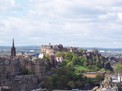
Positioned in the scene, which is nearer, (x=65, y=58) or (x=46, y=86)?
(x=46, y=86)

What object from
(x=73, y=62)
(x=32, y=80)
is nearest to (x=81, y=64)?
(x=73, y=62)

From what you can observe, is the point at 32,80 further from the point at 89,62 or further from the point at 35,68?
the point at 89,62

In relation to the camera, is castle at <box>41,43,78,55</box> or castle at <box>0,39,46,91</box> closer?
castle at <box>0,39,46,91</box>

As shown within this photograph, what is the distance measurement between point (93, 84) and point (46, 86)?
15642 millimetres

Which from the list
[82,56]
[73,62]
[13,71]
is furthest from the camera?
[82,56]

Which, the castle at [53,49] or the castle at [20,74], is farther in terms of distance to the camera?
the castle at [53,49]

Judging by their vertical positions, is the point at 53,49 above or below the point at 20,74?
above

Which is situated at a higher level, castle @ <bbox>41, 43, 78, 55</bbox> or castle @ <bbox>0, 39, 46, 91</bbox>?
castle @ <bbox>41, 43, 78, 55</bbox>

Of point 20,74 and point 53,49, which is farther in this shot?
point 53,49

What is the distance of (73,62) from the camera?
447 feet

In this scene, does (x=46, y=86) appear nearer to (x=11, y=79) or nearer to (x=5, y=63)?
(x=11, y=79)

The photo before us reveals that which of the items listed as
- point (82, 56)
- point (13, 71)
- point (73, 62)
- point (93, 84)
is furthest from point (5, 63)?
point (82, 56)

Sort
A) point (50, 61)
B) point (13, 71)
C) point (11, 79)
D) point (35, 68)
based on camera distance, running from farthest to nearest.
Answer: point (50, 61) → point (35, 68) → point (13, 71) → point (11, 79)

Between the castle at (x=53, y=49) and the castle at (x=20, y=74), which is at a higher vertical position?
the castle at (x=53, y=49)
